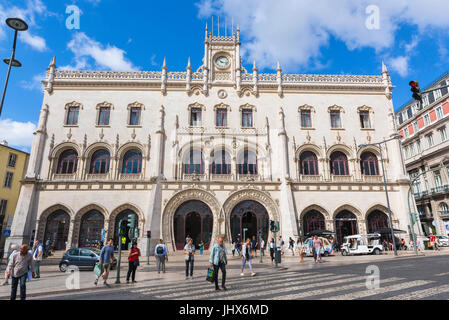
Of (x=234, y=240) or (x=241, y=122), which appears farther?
(x=241, y=122)

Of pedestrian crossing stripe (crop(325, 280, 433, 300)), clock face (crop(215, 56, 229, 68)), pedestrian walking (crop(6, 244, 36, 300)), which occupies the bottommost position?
pedestrian crossing stripe (crop(325, 280, 433, 300))

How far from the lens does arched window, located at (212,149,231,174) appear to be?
2903 centimetres

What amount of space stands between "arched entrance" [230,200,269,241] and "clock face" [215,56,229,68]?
15.6 metres

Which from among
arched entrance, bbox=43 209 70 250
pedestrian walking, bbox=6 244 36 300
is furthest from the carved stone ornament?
pedestrian walking, bbox=6 244 36 300

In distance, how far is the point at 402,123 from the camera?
148 feet

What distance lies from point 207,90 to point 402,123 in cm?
3331

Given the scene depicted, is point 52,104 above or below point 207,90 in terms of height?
below

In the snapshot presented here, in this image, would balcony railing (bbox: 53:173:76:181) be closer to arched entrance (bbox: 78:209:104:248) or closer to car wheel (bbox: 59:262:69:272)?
arched entrance (bbox: 78:209:104:248)

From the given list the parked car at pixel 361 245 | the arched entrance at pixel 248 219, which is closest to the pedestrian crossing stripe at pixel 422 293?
the parked car at pixel 361 245

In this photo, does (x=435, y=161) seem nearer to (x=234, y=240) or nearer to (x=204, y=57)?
(x=234, y=240)

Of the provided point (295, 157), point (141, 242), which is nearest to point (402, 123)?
point (295, 157)

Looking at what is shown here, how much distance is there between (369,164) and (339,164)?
10.8 feet

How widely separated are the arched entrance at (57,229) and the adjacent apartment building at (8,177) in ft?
47.9
